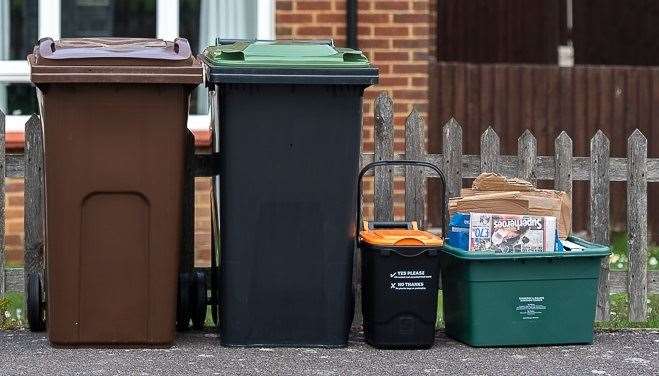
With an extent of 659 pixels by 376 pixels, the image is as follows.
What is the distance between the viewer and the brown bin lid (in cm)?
664

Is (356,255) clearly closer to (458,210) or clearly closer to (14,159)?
(458,210)

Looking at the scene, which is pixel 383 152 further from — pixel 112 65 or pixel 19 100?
pixel 19 100

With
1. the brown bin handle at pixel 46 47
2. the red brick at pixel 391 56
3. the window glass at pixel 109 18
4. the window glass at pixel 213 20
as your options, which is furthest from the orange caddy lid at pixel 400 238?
the window glass at pixel 109 18

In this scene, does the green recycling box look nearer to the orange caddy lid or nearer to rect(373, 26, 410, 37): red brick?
the orange caddy lid

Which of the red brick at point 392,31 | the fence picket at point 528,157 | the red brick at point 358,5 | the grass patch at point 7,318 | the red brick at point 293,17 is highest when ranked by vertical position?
the red brick at point 358,5

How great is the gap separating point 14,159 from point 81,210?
1146mm

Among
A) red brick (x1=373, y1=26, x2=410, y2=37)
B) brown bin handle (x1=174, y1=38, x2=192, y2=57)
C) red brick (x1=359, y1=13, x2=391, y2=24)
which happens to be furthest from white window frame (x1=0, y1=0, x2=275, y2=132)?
brown bin handle (x1=174, y1=38, x2=192, y2=57)

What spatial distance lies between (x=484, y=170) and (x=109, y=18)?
3.80 meters

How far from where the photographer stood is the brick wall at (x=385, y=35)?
10.1 m

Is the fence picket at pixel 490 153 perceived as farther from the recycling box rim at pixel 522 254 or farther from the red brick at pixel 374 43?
the red brick at pixel 374 43

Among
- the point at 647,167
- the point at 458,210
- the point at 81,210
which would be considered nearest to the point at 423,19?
the point at 647,167

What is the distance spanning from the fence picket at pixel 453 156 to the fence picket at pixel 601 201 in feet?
2.30

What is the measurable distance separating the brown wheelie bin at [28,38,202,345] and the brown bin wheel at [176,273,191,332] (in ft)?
1.25

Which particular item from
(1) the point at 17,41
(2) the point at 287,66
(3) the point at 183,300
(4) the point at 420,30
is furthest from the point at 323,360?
(1) the point at 17,41
